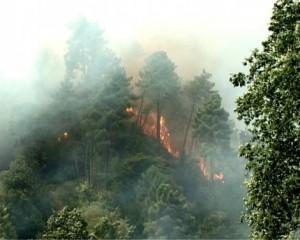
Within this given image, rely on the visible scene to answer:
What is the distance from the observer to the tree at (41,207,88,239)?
4759 cm

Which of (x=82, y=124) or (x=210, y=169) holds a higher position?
(x=82, y=124)

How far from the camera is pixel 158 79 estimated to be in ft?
358

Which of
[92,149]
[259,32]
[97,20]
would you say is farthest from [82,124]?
[259,32]

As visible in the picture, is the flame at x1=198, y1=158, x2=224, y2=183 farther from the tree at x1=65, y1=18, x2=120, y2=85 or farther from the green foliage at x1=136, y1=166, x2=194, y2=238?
the tree at x1=65, y1=18, x2=120, y2=85

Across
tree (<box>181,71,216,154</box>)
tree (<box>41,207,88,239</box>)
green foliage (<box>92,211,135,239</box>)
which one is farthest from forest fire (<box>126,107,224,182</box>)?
tree (<box>41,207,88,239</box>)

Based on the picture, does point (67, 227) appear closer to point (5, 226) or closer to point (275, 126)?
point (5, 226)

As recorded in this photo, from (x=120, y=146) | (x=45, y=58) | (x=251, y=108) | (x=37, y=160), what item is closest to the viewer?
(x=251, y=108)

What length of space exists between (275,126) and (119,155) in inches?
3114

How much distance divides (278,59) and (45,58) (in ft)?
303

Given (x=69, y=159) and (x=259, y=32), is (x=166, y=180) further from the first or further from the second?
(x=259, y=32)

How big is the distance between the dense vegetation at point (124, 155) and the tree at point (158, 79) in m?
0.19

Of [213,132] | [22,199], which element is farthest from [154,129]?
[22,199]

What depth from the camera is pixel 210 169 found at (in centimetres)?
10431

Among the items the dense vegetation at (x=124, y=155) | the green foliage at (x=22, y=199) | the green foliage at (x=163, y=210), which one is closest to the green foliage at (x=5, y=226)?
the dense vegetation at (x=124, y=155)
